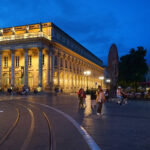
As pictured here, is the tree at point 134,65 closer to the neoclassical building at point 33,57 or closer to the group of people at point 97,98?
the group of people at point 97,98

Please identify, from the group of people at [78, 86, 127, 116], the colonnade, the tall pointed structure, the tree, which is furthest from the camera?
the colonnade

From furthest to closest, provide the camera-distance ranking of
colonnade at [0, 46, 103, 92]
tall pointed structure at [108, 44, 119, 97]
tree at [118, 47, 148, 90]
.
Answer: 1. colonnade at [0, 46, 103, 92]
2. tree at [118, 47, 148, 90]
3. tall pointed structure at [108, 44, 119, 97]

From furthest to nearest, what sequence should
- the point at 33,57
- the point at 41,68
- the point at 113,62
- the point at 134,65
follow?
the point at 33,57 → the point at 41,68 → the point at 134,65 → the point at 113,62

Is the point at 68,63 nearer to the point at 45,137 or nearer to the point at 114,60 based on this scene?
the point at 114,60

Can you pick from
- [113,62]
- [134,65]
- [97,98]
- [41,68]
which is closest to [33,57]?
A: [41,68]

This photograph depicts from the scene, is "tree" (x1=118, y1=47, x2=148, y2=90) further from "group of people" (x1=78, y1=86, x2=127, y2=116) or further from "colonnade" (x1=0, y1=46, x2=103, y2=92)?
"colonnade" (x1=0, y1=46, x2=103, y2=92)

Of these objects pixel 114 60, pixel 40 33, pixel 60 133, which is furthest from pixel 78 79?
pixel 60 133

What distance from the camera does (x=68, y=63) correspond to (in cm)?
5506

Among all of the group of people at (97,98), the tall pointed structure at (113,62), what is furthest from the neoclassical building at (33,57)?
the group of people at (97,98)

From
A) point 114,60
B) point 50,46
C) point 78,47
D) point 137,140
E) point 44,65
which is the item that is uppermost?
point 78,47

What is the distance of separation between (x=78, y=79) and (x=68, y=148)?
2349 inches

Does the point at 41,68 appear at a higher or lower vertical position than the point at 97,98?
higher

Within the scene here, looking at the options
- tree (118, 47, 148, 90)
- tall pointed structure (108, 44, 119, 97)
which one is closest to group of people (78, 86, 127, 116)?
tall pointed structure (108, 44, 119, 97)

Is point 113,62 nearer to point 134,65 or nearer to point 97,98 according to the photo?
point 97,98
